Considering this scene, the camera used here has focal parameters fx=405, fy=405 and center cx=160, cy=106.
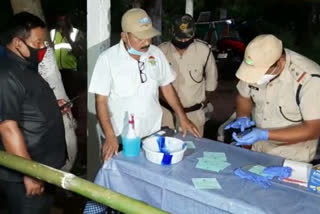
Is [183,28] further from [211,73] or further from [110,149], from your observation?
[110,149]

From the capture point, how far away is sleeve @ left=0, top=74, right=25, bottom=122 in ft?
7.19

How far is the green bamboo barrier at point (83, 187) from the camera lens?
141 cm

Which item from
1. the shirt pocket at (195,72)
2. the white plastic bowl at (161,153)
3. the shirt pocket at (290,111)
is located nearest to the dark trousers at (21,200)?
the white plastic bowl at (161,153)

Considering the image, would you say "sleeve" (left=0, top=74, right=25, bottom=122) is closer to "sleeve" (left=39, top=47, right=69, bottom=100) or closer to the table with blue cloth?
the table with blue cloth

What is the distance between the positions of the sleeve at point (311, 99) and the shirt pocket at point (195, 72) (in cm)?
155

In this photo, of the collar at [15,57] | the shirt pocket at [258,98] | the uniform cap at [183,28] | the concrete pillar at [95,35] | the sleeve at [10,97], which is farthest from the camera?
the uniform cap at [183,28]

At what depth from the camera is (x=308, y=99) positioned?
2543 mm

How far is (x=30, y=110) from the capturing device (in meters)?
2.34

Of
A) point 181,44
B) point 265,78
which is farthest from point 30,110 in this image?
point 181,44

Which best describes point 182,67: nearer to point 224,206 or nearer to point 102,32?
point 102,32

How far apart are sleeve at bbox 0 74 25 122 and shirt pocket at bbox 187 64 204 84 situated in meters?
2.04

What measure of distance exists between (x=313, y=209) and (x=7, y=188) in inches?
69.3

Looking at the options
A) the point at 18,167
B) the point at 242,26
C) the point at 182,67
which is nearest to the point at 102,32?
the point at 182,67

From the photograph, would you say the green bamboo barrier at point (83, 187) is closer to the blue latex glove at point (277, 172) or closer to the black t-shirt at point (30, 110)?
the black t-shirt at point (30, 110)
